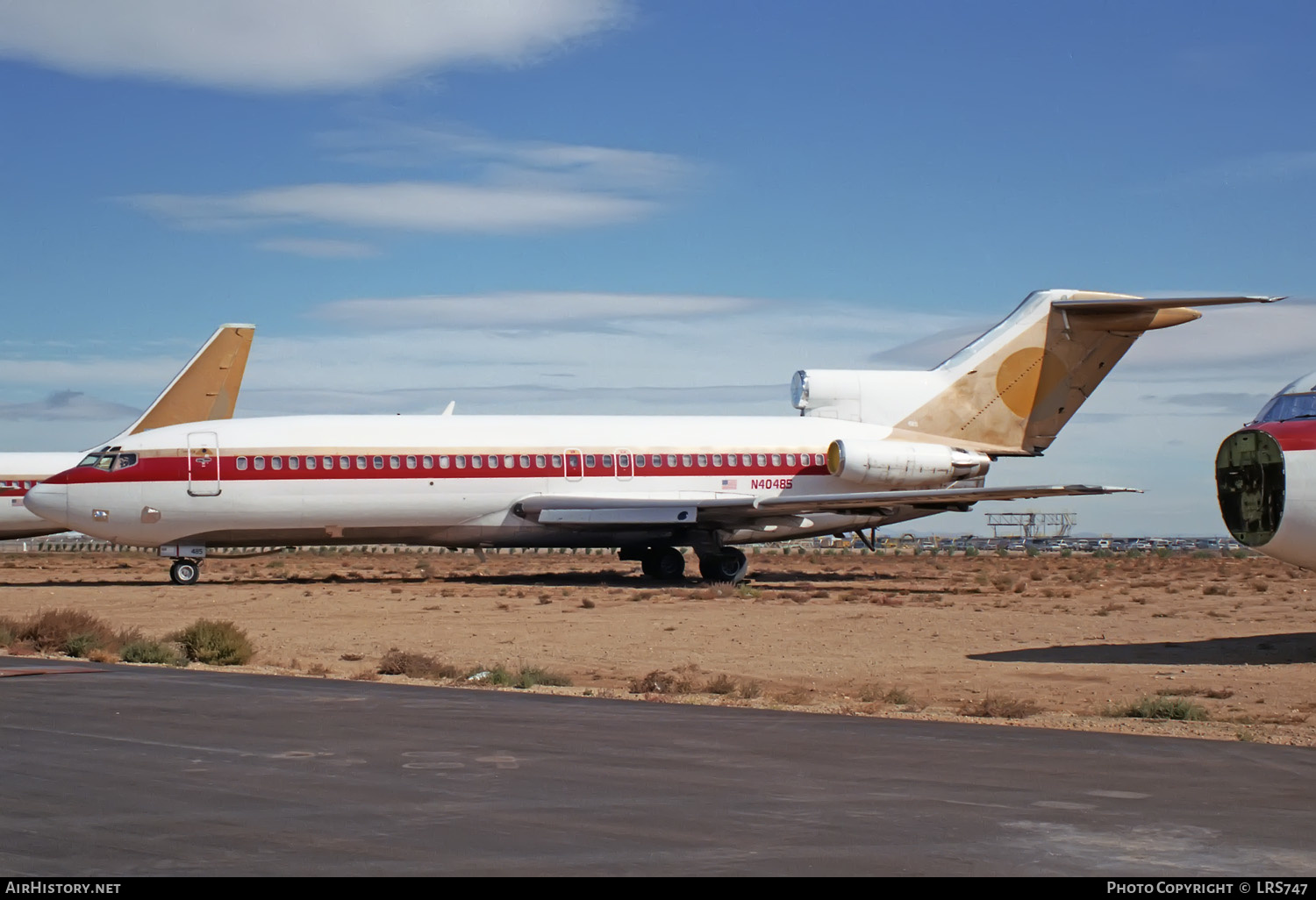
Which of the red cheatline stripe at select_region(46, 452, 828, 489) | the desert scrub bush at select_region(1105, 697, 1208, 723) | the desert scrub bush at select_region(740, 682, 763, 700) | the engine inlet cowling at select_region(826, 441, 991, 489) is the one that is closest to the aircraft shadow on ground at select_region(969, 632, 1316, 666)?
the desert scrub bush at select_region(740, 682, 763, 700)

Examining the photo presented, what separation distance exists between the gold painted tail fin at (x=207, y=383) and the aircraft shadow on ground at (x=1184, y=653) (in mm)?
31178

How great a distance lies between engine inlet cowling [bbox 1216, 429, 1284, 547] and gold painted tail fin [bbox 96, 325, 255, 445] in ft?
111

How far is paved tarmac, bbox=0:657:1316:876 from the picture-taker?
643 centimetres

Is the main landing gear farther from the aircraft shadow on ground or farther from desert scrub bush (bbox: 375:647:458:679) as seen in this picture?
desert scrub bush (bbox: 375:647:458:679)

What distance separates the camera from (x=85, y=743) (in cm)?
988

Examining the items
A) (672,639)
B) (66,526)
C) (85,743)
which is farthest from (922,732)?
(66,526)

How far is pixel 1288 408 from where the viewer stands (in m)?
15.9

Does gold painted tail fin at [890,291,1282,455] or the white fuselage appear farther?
gold painted tail fin at [890,291,1282,455]

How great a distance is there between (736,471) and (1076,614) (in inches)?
437

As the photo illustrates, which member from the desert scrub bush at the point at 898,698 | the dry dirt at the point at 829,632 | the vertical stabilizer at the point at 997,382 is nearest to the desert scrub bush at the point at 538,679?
the dry dirt at the point at 829,632

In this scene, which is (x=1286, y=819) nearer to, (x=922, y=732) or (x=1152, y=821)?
(x=1152, y=821)

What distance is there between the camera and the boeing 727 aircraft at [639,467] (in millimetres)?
31109

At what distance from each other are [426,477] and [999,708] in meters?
21.1

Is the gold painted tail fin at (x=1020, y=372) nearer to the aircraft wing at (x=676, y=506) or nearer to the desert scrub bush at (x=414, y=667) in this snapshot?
the aircraft wing at (x=676, y=506)
